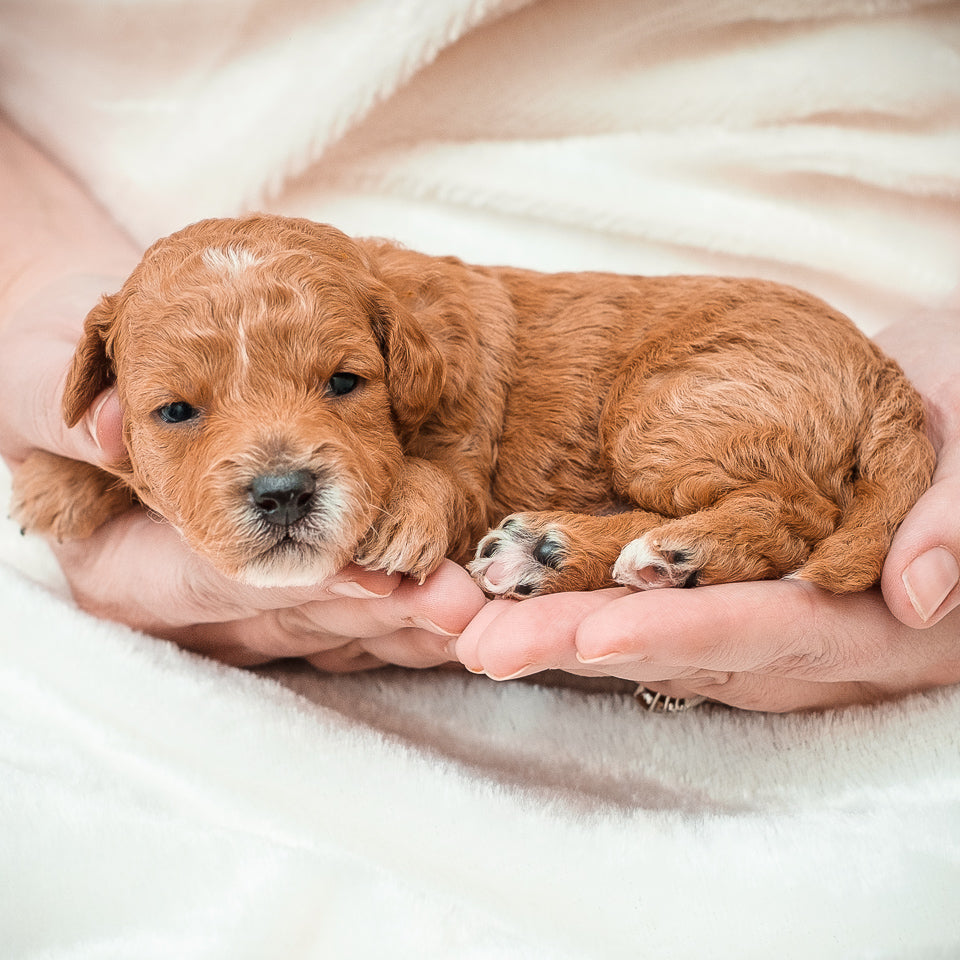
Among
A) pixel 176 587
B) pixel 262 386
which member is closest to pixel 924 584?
pixel 262 386

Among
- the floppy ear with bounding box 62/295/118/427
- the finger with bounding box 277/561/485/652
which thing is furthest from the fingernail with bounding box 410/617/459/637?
the floppy ear with bounding box 62/295/118/427

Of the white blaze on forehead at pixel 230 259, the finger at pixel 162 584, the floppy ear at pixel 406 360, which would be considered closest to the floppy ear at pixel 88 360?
the white blaze on forehead at pixel 230 259

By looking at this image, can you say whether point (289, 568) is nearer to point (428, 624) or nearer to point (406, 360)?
point (428, 624)

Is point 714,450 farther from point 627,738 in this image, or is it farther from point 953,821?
point 953,821

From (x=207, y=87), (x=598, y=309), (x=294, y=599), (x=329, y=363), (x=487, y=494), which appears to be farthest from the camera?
(x=207, y=87)

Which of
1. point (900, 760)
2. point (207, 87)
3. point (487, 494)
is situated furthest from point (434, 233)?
point (900, 760)

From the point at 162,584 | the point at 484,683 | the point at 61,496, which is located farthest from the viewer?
the point at 484,683

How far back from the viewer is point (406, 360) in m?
2.22

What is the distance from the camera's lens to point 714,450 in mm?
2383

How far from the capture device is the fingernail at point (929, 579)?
2.07 meters

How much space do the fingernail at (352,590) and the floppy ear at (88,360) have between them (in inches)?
31.5

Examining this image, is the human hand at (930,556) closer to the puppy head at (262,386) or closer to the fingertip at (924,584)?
the fingertip at (924,584)

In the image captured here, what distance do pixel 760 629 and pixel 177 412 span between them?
4.71 feet

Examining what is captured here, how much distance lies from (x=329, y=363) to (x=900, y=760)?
6.48ft
